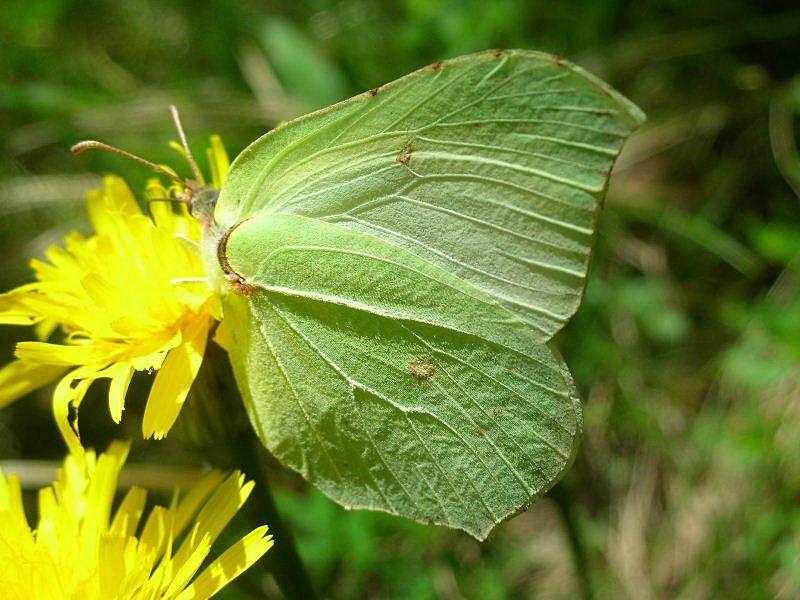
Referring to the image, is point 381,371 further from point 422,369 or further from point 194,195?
point 194,195

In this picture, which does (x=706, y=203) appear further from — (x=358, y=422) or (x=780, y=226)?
(x=358, y=422)

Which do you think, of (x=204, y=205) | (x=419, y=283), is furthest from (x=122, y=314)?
(x=419, y=283)

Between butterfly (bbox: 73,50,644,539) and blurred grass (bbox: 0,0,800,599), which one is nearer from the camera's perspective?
butterfly (bbox: 73,50,644,539)

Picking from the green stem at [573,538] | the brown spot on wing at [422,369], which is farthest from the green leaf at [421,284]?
the green stem at [573,538]

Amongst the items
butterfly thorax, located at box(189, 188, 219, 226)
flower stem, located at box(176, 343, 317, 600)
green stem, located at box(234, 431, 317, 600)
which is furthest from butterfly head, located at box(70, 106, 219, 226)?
green stem, located at box(234, 431, 317, 600)

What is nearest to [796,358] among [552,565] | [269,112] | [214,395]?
[552,565]

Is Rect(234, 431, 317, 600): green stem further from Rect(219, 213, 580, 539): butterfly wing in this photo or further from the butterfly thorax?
the butterfly thorax

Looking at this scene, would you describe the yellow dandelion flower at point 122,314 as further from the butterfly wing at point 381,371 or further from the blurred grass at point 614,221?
the blurred grass at point 614,221
